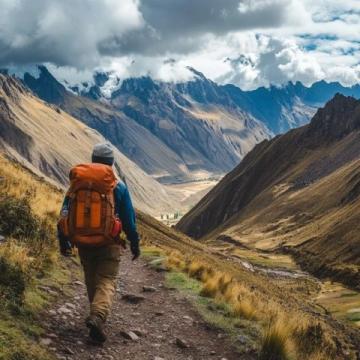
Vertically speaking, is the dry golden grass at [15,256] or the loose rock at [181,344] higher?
the dry golden grass at [15,256]

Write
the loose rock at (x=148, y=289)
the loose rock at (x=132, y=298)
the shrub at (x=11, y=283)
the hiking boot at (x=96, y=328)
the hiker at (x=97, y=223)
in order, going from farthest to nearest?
the loose rock at (x=148, y=289) < the loose rock at (x=132, y=298) < the shrub at (x=11, y=283) < the hiker at (x=97, y=223) < the hiking boot at (x=96, y=328)

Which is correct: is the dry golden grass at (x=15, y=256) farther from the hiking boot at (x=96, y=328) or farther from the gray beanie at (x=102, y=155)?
the gray beanie at (x=102, y=155)

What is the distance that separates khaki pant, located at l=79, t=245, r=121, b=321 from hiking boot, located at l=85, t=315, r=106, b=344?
52 centimetres

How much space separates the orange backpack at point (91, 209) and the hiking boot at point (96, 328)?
140 cm

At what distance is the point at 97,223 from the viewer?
33.8ft

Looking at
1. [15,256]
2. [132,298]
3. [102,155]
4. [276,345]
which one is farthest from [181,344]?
[102,155]

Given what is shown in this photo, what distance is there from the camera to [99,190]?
10.3 m

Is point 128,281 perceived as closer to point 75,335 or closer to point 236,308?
point 236,308

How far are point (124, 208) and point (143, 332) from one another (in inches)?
117

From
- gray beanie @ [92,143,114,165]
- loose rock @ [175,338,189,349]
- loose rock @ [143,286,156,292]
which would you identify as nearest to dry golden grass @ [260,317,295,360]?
loose rock @ [175,338,189,349]

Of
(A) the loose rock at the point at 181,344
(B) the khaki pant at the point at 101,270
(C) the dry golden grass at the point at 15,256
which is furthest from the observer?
(C) the dry golden grass at the point at 15,256

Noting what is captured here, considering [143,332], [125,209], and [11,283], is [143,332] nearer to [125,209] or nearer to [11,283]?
[125,209]

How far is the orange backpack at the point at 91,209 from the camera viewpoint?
1028 cm

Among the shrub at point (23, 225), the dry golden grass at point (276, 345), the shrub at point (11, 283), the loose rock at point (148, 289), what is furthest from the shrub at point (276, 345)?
the shrub at point (23, 225)
